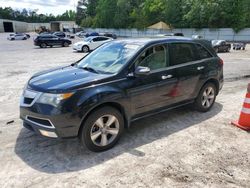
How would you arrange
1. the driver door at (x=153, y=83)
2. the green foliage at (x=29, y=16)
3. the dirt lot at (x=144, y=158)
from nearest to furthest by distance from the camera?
1. the dirt lot at (x=144, y=158)
2. the driver door at (x=153, y=83)
3. the green foliage at (x=29, y=16)

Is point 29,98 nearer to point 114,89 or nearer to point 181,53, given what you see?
point 114,89

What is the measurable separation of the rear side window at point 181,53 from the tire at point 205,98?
0.76 meters

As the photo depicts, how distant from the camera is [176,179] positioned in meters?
3.04

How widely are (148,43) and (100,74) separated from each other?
1.10 metres

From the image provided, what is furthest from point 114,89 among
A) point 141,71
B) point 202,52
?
point 202,52

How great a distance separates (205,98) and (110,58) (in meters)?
2.46

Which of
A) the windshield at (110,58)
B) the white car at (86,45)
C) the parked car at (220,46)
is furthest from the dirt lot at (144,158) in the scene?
the parked car at (220,46)

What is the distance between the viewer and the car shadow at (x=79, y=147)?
3.36m

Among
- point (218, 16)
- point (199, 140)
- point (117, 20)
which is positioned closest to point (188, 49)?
point (199, 140)

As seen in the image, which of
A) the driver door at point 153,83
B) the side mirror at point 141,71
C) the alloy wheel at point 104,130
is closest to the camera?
the alloy wheel at point 104,130

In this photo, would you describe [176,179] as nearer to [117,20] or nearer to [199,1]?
[199,1]

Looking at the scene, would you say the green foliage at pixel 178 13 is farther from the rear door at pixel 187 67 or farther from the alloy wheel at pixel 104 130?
the alloy wheel at pixel 104 130

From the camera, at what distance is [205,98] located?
208 inches

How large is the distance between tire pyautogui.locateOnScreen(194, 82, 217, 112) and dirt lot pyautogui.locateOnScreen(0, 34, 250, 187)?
0.35 meters
